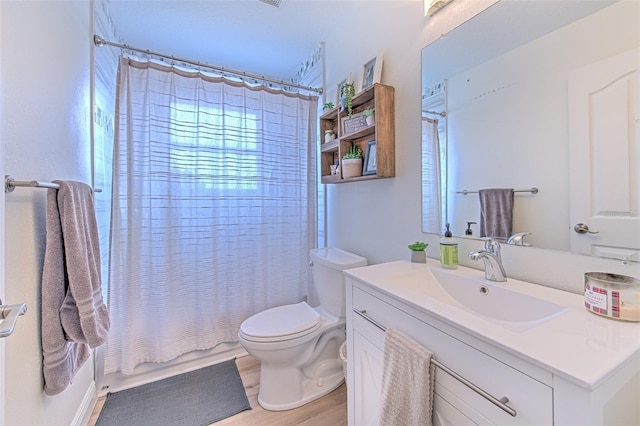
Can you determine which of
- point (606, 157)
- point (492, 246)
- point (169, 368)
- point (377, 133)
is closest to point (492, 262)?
point (492, 246)

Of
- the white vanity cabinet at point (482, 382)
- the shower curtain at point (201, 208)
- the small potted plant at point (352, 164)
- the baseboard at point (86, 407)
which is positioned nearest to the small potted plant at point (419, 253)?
the white vanity cabinet at point (482, 382)

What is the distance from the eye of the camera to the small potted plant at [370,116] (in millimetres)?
1443

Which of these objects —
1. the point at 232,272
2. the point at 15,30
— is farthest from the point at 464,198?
the point at 15,30

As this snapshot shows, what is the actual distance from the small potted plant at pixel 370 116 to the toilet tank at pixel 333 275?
0.79 meters

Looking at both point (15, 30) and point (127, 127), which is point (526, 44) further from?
point (127, 127)

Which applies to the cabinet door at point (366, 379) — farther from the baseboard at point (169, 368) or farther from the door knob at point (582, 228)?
the baseboard at point (169, 368)

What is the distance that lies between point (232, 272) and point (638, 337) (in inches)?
73.9

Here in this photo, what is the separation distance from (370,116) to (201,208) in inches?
49.1

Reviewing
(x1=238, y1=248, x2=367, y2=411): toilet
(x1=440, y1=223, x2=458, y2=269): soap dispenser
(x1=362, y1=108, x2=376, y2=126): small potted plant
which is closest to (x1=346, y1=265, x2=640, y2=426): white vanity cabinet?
(x1=440, y1=223, x2=458, y2=269): soap dispenser

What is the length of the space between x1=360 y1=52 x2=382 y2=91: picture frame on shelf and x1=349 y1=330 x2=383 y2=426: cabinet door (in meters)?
1.29

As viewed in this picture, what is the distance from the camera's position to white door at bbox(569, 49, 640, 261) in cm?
68

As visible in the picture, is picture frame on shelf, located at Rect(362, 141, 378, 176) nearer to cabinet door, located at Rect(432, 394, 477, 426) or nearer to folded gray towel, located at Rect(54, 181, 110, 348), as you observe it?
cabinet door, located at Rect(432, 394, 477, 426)

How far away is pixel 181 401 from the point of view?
1524 millimetres

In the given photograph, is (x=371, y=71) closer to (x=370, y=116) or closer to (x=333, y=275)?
(x=370, y=116)
